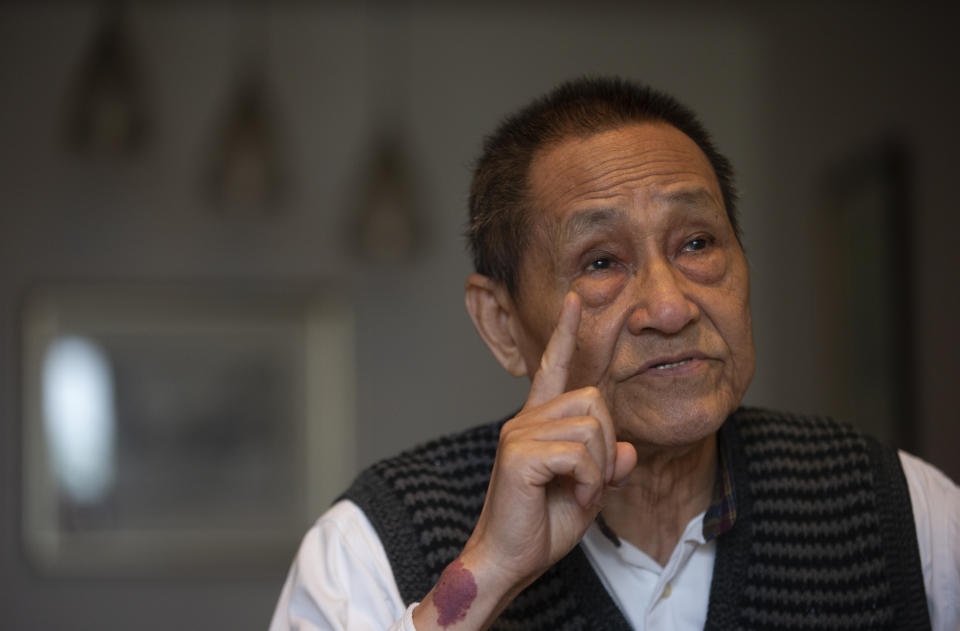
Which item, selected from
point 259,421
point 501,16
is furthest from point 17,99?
point 501,16

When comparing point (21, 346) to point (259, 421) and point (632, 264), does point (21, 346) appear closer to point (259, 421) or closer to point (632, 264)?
point (259, 421)

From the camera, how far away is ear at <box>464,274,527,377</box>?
1670mm

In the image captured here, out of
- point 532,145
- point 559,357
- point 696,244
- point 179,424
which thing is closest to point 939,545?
point 696,244

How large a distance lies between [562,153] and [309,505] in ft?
9.18

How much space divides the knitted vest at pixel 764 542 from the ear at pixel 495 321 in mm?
176

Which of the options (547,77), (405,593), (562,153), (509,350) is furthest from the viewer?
(547,77)

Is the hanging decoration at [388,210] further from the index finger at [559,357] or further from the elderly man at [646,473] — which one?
the index finger at [559,357]

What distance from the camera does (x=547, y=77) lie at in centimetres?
420

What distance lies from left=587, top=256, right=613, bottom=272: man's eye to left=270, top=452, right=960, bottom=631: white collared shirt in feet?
1.30

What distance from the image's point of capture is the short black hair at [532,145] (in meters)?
1.56

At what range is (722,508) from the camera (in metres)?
1.52

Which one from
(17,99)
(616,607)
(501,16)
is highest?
(501,16)

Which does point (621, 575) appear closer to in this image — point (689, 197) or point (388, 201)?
point (689, 197)

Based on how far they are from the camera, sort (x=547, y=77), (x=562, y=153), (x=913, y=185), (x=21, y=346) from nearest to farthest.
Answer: (x=562, y=153) → (x=913, y=185) → (x=21, y=346) → (x=547, y=77)
